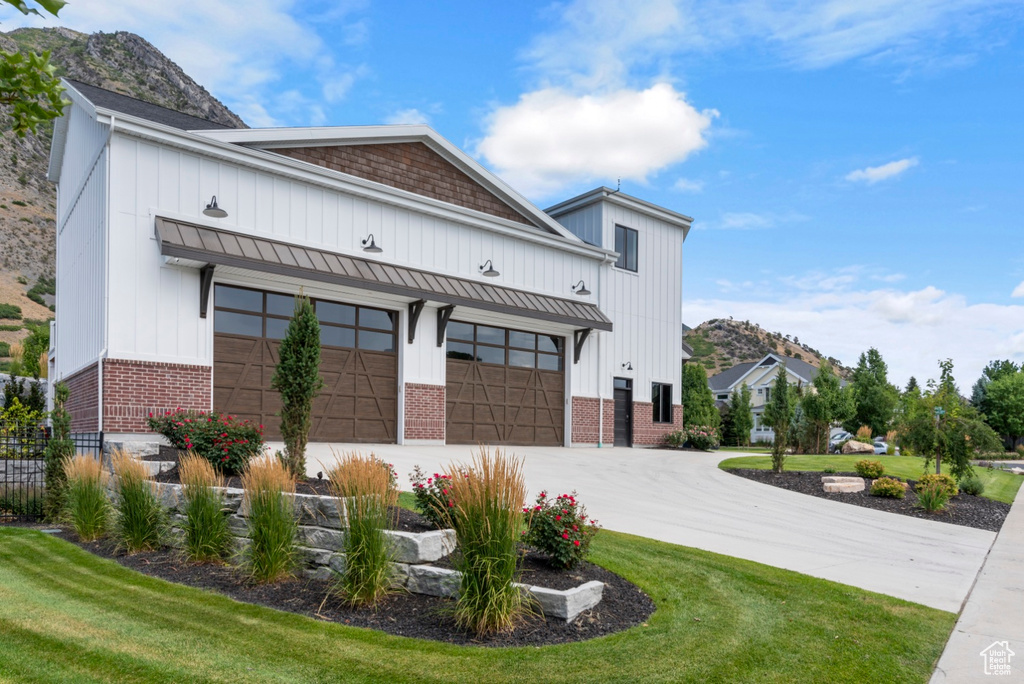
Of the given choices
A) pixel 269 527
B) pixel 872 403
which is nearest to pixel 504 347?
pixel 269 527

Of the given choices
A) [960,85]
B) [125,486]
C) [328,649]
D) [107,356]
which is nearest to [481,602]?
[328,649]

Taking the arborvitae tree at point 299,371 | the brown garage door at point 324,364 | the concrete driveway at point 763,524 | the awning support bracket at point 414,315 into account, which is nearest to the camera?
the concrete driveway at point 763,524

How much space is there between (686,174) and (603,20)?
6.43m

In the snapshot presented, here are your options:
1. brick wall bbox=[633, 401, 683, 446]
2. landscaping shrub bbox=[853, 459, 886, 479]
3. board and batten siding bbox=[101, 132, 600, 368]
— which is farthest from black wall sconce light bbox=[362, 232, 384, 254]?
landscaping shrub bbox=[853, 459, 886, 479]

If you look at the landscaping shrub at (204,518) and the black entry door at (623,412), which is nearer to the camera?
the landscaping shrub at (204,518)

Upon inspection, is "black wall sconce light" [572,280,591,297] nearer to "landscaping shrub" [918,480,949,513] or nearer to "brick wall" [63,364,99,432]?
"landscaping shrub" [918,480,949,513]

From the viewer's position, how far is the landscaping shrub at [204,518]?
734 cm

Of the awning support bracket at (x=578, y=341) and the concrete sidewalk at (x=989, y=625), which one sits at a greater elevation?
the awning support bracket at (x=578, y=341)

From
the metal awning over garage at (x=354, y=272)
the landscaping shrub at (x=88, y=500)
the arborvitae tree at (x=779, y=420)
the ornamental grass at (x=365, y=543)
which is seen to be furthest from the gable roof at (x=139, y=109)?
the arborvitae tree at (x=779, y=420)

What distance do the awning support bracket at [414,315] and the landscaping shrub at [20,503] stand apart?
882 centimetres

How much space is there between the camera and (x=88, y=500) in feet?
29.5

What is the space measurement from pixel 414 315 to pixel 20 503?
9.30 meters

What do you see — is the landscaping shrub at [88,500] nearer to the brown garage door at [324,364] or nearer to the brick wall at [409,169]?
the brown garage door at [324,364]

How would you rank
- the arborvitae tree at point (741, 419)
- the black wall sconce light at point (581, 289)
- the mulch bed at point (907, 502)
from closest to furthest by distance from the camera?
the mulch bed at point (907, 502) → the black wall sconce light at point (581, 289) → the arborvitae tree at point (741, 419)
